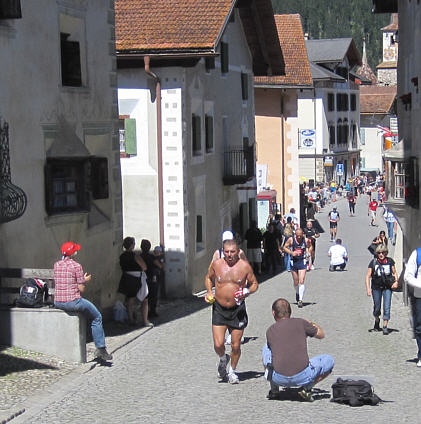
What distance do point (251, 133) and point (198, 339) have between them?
1966 centimetres

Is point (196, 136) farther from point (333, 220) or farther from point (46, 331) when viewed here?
point (333, 220)

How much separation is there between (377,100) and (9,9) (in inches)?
3700

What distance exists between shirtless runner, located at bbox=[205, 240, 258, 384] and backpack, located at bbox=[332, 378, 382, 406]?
155cm

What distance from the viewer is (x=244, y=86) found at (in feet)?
111

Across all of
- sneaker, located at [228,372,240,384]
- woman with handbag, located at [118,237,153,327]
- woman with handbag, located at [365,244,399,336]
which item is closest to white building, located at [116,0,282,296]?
woman with handbag, located at [118,237,153,327]

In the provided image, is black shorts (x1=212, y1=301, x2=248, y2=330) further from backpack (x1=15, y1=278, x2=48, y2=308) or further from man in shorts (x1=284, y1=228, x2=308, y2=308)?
man in shorts (x1=284, y1=228, x2=308, y2=308)

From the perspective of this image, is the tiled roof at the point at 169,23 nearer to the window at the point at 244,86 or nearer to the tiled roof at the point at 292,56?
the window at the point at 244,86

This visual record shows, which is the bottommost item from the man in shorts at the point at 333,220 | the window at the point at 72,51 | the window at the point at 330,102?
the man in shorts at the point at 333,220

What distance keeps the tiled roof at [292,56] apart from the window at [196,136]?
65.4 feet

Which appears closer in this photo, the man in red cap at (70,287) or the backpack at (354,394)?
the backpack at (354,394)

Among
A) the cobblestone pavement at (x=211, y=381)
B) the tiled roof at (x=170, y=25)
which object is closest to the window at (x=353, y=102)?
the tiled roof at (x=170, y=25)

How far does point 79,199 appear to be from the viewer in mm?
17562

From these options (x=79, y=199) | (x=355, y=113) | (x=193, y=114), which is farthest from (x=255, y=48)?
(x=355, y=113)

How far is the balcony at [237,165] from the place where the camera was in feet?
99.5
